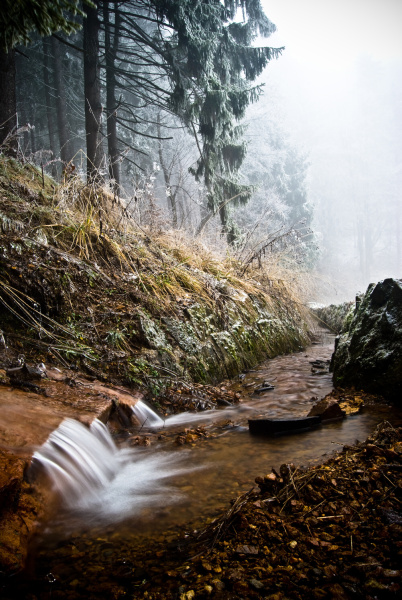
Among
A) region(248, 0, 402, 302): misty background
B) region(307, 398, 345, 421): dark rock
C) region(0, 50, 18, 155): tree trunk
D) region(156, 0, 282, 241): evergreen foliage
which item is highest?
region(248, 0, 402, 302): misty background

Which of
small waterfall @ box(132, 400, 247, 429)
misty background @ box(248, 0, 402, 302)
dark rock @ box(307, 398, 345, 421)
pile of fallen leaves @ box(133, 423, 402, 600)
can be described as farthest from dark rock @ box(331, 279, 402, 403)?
misty background @ box(248, 0, 402, 302)

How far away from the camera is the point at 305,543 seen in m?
1.06

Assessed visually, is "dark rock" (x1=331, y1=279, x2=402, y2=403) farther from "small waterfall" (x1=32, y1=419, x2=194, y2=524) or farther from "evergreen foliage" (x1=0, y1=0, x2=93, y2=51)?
"evergreen foliage" (x1=0, y1=0, x2=93, y2=51)

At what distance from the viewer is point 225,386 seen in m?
3.53

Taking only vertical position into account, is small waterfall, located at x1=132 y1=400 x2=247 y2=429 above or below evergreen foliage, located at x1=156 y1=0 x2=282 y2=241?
below

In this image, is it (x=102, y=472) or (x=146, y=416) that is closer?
(x=102, y=472)

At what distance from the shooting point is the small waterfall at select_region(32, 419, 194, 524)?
1571 mm

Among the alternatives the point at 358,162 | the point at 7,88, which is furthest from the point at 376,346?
the point at 358,162

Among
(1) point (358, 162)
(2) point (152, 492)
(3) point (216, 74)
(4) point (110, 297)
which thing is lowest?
(2) point (152, 492)

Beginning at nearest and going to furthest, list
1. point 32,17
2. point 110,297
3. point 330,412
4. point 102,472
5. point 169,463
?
point 102,472, point 169,463, point 32,17, point 330,412, point 110,297

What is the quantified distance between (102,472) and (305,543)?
124 centimetres

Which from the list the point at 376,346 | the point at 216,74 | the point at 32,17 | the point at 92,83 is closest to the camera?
the point at 32,17

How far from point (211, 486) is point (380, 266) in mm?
48082

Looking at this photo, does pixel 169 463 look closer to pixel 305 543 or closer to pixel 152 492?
pixel 152 492
